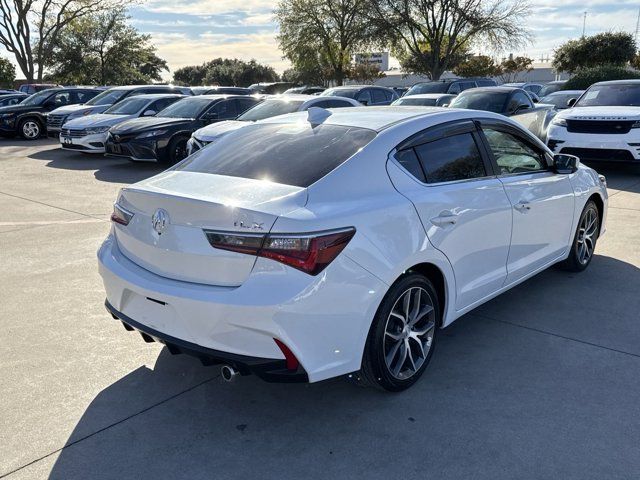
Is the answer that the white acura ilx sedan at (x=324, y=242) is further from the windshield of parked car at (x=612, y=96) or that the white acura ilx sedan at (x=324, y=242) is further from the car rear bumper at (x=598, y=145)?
the windshield of parked car at (x=612, y=96)

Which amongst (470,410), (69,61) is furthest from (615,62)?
(69,61)

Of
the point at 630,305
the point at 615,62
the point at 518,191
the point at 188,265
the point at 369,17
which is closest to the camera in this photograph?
the point at 188,265

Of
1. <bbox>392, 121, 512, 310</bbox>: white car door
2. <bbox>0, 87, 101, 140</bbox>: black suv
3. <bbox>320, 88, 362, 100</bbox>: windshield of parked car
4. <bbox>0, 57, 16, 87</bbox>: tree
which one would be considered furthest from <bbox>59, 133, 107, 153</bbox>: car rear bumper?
<bbox>0, 57, 16, 87</bbox>: tree

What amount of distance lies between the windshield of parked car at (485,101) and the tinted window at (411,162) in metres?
9.03

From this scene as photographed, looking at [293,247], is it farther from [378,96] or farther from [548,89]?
[548,89]

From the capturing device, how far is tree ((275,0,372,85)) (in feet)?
120

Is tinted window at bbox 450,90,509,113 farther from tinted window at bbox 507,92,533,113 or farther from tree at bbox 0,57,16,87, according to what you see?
tree at bbox 0,57,16,87

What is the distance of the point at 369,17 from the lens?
114ft

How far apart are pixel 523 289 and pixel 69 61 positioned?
48420 mm

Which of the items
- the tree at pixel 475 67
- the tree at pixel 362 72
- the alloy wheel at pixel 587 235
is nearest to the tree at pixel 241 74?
the tree at pixel 362 72

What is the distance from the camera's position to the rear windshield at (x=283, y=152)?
10.8 ft

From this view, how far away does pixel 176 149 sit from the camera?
12477 mm

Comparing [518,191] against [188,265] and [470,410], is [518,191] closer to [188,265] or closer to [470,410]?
[470,410]

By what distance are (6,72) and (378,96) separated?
4602 centimetres
